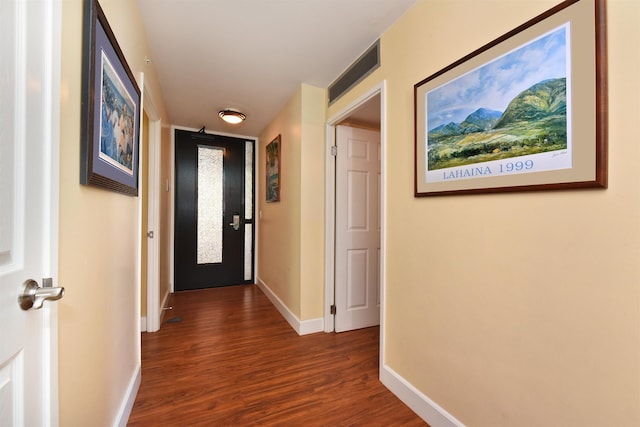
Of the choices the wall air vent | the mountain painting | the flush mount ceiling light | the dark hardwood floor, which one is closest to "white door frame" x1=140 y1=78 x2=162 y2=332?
the dark hardwood floor

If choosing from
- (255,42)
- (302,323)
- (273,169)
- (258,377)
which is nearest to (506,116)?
(255,42)

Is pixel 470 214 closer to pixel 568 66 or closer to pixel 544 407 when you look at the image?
pixel 568 66

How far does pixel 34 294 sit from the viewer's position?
2.06ft

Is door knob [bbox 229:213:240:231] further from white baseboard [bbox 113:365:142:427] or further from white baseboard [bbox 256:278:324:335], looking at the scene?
white baseboard [bbox 113:365:142:427]

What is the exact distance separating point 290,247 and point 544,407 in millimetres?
2183

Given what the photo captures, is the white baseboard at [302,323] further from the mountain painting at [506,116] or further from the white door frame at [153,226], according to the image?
the mountain painting at [506,116]

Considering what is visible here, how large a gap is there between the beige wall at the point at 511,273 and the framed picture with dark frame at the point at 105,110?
148 cm

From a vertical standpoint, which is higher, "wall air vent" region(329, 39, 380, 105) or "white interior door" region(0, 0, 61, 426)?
"wall air vent" region(329, 39, 380, 105)

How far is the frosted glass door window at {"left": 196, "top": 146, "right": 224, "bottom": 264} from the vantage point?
391cm

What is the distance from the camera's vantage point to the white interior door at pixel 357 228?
2572 mm

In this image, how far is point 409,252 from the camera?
1608 mm

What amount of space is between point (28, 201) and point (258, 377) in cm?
168

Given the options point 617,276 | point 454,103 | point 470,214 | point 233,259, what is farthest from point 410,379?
point 233,259

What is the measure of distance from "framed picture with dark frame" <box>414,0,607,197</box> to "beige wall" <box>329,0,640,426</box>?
44 mm
